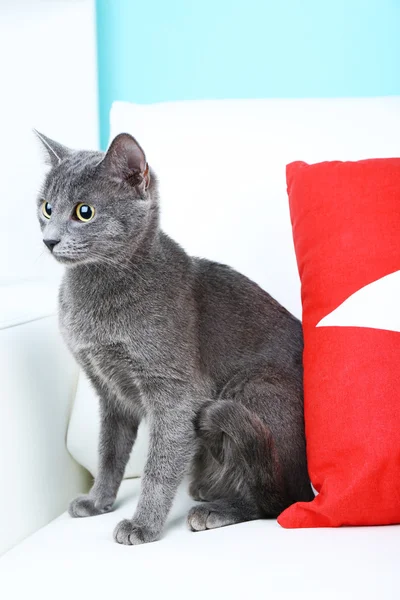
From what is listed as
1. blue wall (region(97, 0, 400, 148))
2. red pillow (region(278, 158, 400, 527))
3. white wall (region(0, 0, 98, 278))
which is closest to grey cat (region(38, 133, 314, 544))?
red pillow (region(278, 158, 400, 527))

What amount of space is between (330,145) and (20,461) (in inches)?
34.3

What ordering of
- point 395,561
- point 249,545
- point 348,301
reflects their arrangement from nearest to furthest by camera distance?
point 395,561 < point 249,545 < point 348,301

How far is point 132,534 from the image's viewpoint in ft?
3.47

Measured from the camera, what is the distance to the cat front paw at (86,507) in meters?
1.23

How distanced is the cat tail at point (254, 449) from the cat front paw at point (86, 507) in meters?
0.27

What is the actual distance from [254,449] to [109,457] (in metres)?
0.31

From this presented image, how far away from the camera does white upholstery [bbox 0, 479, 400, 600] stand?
0.82 meters

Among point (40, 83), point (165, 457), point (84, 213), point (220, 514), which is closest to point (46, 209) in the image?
point (84, 213)

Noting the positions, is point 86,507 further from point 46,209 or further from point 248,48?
point 248,48

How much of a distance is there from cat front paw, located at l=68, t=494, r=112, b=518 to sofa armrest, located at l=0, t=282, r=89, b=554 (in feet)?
0.20

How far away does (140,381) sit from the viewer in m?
1.16

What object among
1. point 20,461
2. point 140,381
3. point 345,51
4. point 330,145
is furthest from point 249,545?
point 345,51

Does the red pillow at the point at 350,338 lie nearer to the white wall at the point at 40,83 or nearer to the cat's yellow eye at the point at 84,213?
the cat's yellow eye at the point at 84,213

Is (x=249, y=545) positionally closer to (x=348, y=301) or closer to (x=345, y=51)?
(x=348, y=301)
